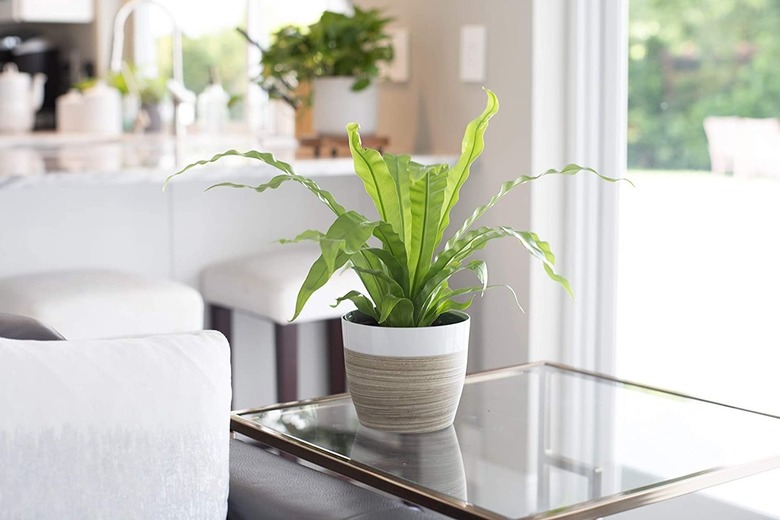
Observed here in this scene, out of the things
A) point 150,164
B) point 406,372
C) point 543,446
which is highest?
point 150,164

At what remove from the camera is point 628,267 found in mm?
2895

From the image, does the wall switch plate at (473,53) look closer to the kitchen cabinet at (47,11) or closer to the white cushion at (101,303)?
the white cushion at (101,303)

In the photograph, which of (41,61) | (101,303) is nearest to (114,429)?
(101,303)

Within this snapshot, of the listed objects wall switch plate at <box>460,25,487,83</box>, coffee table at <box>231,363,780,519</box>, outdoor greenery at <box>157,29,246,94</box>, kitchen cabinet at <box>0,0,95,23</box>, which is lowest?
coffee table at <box>231,363,780,519</box>

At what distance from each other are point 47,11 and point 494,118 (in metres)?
3.30

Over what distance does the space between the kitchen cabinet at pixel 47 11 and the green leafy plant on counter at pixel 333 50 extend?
8.74 feet

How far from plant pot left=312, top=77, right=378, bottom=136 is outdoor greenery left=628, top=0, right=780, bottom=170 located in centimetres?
78

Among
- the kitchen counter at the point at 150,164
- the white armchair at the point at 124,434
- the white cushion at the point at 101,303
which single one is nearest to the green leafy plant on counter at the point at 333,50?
the kitchen counter at the point at 150,164

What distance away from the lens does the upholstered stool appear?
2.76 meters

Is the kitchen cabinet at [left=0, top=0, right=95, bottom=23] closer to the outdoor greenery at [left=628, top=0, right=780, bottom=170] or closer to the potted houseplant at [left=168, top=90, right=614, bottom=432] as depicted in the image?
the outdoor greenery at [left=628, top=0, right=780, bottom=170]

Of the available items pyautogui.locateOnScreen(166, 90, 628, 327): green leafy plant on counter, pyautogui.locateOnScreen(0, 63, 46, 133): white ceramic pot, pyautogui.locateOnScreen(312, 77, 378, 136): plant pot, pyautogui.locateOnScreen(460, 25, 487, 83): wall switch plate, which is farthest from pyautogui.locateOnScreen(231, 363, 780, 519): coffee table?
pyautogui.locateOnScreen(0, 63, 46, 133): white ceramic pot

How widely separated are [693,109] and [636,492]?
1.60 m

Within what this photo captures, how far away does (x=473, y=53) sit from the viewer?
3.07 metres

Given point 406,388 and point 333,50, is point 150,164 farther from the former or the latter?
point 406,388
